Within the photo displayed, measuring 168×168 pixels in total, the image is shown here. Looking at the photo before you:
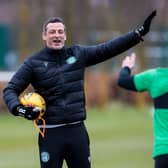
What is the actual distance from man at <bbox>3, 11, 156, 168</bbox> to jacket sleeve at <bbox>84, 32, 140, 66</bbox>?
7.2 inches

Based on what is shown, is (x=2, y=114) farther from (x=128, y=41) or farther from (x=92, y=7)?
(x=128, y=41)

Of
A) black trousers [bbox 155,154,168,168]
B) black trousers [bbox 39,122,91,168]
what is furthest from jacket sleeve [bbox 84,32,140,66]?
black trousers [bbox 155,154,168,168]

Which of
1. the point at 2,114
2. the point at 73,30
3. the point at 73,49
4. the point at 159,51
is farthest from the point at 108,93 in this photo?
the point at 73,49

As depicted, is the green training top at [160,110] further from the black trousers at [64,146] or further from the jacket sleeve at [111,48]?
the black trousers at [64,146]

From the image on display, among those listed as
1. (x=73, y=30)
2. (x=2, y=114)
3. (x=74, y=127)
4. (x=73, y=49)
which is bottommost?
(x=74, y=127)

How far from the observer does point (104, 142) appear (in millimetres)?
20859

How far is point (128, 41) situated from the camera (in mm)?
9711

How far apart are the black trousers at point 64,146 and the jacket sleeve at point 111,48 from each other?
2.30ft

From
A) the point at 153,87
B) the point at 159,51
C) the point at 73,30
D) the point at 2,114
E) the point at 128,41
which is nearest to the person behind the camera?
the point at 153,87

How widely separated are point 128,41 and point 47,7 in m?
28.3

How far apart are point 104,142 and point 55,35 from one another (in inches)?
453

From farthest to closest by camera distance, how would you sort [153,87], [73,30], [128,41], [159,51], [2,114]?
[159,51], [73,30], [2,114], [128,41], [153,87]

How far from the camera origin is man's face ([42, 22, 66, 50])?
31.2ft

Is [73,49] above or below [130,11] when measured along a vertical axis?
below
